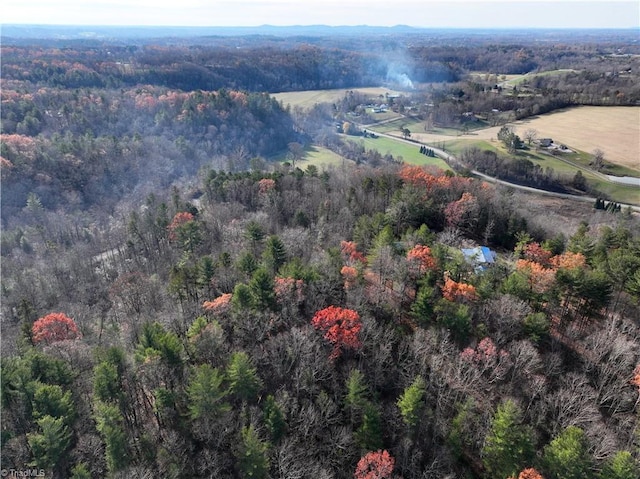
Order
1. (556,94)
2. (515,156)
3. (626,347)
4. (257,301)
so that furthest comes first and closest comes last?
(556,94), (515,156), (257,301), (626,347)

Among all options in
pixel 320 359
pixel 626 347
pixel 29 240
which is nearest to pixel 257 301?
pixel 320 359

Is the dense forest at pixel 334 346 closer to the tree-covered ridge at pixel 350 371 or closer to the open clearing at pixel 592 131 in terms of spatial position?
the tree-covered ridge at pixel 350 371

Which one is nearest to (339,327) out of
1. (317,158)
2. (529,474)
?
(529,474)

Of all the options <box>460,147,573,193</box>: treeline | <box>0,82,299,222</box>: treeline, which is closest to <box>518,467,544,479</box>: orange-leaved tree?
<box>460,147,573,193</box>: treeline

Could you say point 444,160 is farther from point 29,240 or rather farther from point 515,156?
point 29,240

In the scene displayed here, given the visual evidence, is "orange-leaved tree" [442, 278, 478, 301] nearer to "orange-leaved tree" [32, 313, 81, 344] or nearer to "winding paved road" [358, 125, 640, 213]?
"orange-leaved tree" [32, 313, 81, 344]

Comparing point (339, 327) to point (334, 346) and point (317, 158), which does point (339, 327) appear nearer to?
point (334, 346)

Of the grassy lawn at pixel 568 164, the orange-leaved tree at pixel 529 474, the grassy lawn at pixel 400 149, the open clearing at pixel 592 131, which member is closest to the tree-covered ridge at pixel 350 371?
the orange-leaved tree at pixel 529 474
